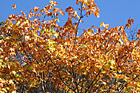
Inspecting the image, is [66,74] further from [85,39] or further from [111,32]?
[111,32]

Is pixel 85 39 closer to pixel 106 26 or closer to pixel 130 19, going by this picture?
pixel 106 26

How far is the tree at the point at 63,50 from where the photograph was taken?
6.05 meters

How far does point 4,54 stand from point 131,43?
14.3 ft

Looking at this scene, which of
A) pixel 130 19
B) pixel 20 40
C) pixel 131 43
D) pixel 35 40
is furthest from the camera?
pixel 131 43

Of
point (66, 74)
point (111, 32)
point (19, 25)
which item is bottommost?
point (66, 74)

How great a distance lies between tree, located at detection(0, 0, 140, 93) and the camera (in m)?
6.05

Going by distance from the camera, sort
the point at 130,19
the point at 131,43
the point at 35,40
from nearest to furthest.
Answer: the point at 35,40 → the point at 130,19 → the point at 131,43

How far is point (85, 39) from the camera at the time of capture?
7227mm

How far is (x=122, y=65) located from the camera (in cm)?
743

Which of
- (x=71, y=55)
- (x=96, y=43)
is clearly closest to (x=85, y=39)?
(x=96, y=43)

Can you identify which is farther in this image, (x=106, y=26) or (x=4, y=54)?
(x=106, y=26)

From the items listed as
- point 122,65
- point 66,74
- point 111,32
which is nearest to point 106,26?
point 111,32

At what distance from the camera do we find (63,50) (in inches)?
243

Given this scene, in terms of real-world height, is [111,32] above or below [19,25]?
above
